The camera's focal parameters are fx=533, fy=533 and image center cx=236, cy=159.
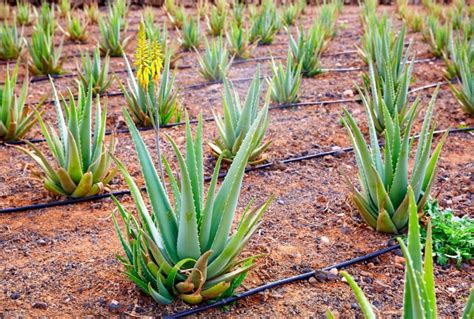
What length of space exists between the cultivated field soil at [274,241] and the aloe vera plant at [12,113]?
0.11 m

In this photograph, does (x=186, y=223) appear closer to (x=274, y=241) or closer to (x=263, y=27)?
(x=274, y=241)

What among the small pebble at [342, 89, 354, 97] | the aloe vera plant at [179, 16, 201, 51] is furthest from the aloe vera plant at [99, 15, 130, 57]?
the small pebble at [342, 89, 354, 97]

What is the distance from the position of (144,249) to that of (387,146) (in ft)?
3.49

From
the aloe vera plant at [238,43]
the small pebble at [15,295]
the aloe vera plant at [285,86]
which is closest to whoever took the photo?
the small pebble at [15,295]

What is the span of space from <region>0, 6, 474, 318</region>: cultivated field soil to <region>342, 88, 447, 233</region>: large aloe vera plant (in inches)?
4.1

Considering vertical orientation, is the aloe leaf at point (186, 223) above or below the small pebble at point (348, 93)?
above

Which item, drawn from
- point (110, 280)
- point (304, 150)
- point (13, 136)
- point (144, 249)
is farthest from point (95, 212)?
point (304, 150)

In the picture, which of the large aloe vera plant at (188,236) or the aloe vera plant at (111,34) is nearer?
the large aloe vera plant at (188,236)

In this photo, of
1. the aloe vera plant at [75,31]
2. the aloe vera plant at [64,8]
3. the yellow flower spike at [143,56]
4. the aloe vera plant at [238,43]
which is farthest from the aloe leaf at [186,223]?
the aloe vera plant at [64,8]

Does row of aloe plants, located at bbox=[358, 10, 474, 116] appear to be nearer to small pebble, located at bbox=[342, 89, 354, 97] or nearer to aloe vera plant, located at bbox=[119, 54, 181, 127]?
small pebble, located at bbox=[342, 89, 354, 97]

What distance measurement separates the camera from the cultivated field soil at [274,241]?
1.90 metres

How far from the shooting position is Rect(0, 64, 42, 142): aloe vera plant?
9.95ft

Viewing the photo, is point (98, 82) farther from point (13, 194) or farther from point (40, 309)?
point (40, 309)

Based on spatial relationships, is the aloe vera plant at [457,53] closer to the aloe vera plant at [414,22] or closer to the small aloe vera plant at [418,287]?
the aloe vera plant at [414,22]
